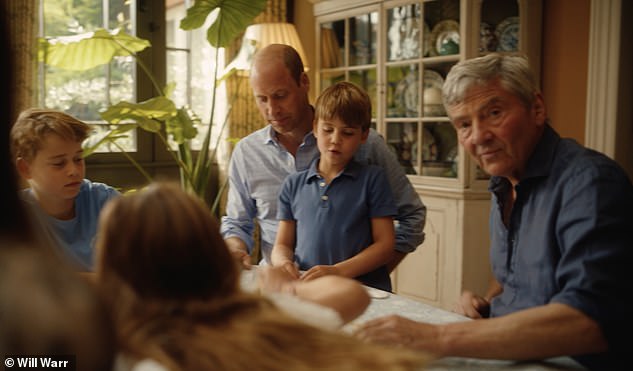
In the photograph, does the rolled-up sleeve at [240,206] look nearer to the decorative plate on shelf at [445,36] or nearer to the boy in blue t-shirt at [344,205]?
the boy in blue t-shirt at [344,205]

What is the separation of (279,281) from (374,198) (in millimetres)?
730

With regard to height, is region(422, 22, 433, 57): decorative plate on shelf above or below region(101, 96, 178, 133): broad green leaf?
above

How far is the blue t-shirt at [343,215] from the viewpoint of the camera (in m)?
1.82

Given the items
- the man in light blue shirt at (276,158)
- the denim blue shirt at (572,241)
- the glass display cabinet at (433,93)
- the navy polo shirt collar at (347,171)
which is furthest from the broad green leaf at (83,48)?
the denim blue shirt at (572,241)

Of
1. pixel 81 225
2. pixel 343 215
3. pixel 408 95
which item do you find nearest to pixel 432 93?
pixel 408 95

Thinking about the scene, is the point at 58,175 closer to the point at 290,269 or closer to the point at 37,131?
the point at 37,131

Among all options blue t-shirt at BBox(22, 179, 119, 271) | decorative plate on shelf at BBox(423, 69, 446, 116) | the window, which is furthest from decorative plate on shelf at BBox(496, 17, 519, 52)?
blue t-shirt at BBox(22, 179, 119, 271)

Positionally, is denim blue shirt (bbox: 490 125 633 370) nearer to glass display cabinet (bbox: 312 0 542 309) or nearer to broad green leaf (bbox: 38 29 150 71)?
glass display cabinet (bbox: 312 0 542 309)

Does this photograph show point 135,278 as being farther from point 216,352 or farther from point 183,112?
point 183,112

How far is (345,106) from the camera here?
1806 mm

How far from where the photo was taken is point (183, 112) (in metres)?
3.17

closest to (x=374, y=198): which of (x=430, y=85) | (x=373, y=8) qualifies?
(x=430, y=85)

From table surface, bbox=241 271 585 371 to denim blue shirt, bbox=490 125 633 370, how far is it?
72 millimetres

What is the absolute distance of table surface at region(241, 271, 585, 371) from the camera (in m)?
1.03
